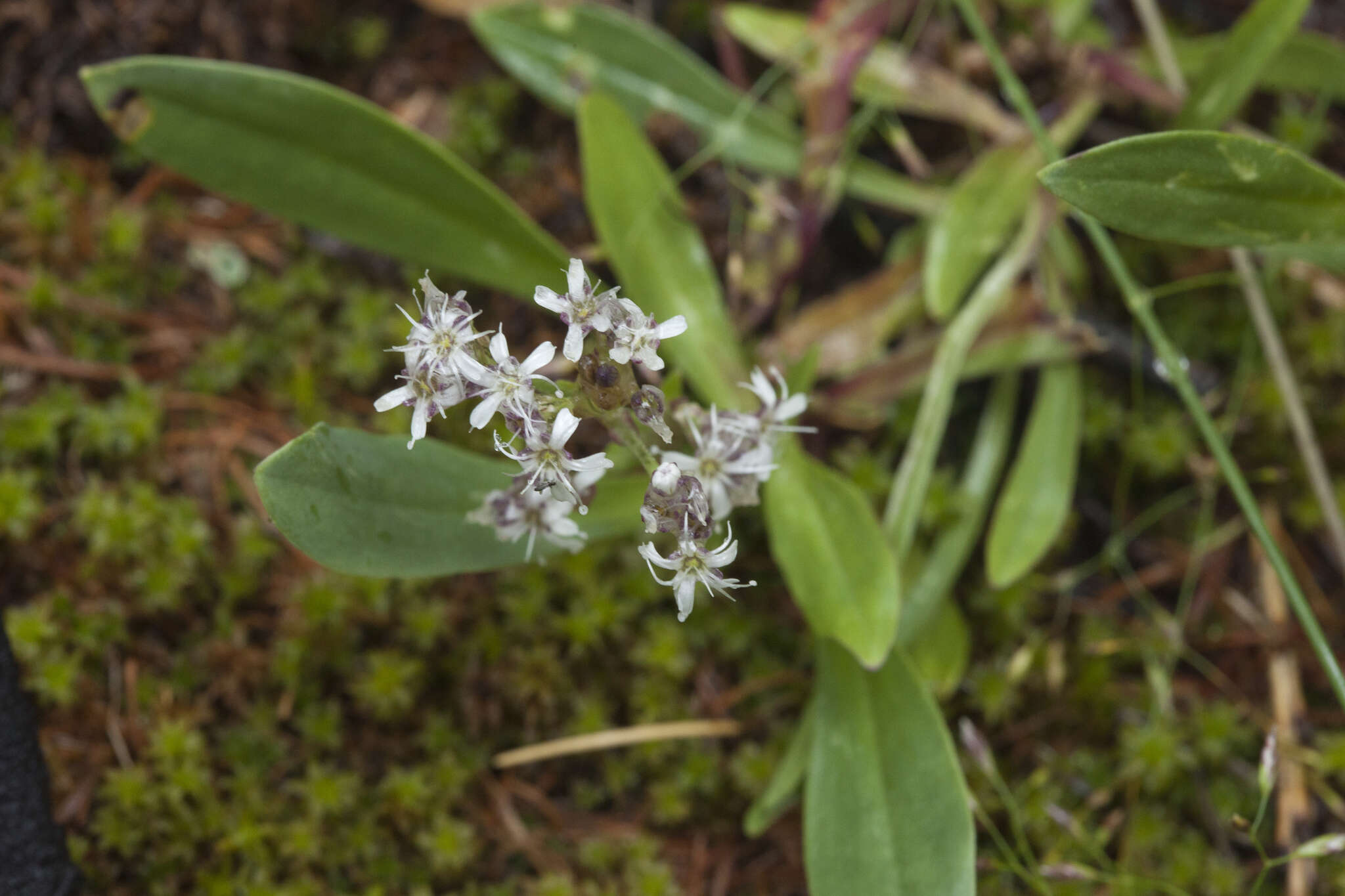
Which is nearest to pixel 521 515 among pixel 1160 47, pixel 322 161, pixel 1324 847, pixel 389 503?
pixel 389 503

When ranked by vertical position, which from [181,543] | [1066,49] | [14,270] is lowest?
[181,543]

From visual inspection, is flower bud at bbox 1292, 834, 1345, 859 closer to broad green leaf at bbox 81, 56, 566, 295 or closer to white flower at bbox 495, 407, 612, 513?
white flower at bbox 495, 407, 612, 513

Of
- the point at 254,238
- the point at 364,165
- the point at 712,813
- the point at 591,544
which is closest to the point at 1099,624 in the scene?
the point at 712,813

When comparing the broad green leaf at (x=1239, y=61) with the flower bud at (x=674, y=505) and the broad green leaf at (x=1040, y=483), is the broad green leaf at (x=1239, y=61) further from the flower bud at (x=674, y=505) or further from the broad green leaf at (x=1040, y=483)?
the flower bud at (x=674, y=505)

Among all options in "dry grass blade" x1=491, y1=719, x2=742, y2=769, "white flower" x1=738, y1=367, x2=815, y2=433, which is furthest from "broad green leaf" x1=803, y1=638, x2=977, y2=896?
"white flower" x1=738, y1=367, x2=815, y2=433

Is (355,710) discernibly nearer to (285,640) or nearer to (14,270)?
(285,640)

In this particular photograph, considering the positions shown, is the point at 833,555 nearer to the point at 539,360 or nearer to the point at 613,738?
the point at 613,738

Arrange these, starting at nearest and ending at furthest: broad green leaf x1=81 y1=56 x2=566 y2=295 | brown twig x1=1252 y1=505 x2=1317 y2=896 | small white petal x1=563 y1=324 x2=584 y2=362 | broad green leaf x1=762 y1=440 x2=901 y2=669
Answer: small white petal x1=563 y1=324 x2=584 y2=362, broad green leaf x1=762 y1=440 x2=901 y2=669, broad green leaf x1=81 y1=56 x2=566 y2=295, brown twig x1=1252 y1=505 x2=1317 y2=896
